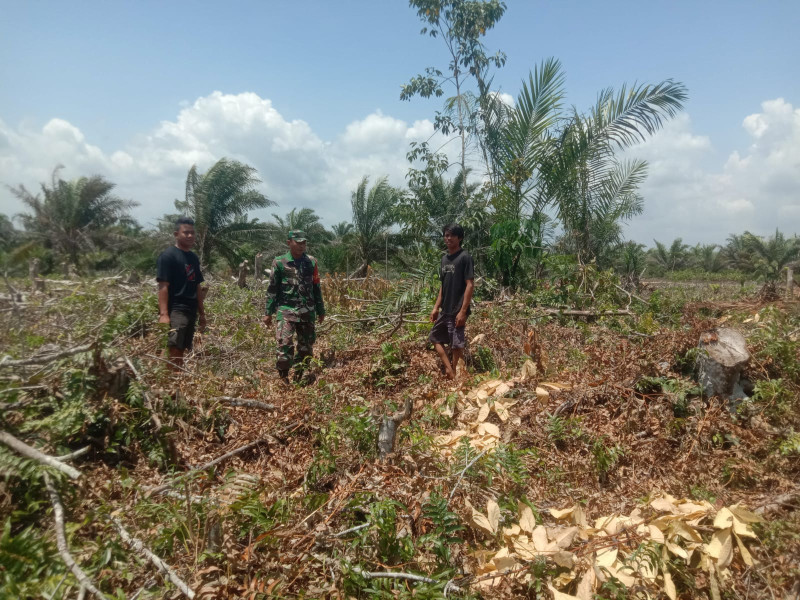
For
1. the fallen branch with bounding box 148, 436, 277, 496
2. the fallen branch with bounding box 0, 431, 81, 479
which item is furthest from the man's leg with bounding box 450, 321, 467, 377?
the fallen branch with bounding box 0, 431, 81, 479

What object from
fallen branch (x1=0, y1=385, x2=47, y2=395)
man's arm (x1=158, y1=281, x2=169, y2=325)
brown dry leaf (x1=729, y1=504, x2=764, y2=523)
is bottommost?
brown dry leaf (x1=729, y1=504, x2=764, y2=523)

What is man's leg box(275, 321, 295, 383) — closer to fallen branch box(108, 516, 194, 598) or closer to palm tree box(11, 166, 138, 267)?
fallen branch box(108, 516, 194, 598)

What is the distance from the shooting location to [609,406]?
3.64 metres

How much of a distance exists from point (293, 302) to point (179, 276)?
1060mm

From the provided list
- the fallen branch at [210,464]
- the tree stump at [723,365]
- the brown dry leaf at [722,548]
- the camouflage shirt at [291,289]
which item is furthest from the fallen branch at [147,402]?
the tree stump at [723,365]

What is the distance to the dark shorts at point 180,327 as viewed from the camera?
14.5ft

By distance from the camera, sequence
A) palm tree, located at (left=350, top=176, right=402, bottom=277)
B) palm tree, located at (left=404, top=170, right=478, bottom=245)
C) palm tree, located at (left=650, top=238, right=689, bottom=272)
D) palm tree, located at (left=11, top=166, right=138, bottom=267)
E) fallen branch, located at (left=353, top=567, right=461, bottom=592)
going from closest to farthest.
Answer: fallen branch, located at (left=353, top=567, right=461, bottom=592)
palm tree, located at (left=404, top=170, right=478, bottom=245)
palm tree, located at (left=11, top=166, right=138, bottom=267)
palm tree, located at (left=350, top=176, right=402, bottom=277)
palm tree, located at (left=650, top=238, right=689, bottom=272)

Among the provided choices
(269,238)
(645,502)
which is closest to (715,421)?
(645,502)

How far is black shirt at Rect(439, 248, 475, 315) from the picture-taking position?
4879 mm

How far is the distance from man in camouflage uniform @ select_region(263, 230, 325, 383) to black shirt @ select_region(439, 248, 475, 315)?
51.4 inches

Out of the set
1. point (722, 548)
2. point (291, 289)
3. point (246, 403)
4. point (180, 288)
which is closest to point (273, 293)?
point (291, 289)

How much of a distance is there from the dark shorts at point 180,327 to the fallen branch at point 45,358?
133 centimetres

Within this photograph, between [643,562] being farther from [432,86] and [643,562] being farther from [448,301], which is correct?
[432,86]

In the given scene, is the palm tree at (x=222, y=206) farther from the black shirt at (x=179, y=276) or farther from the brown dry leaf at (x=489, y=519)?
the brown dry leaf at (x=489, y=519)
